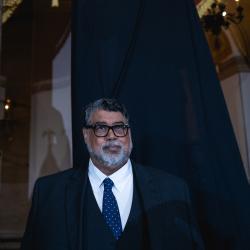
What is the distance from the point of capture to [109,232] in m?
1.22

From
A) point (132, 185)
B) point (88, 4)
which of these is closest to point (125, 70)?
point (88, 4)

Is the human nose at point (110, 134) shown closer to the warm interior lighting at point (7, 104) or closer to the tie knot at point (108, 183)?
the tie knot at point (108, 183)

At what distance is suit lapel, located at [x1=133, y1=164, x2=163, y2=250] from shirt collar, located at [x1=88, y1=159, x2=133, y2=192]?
34 millimetres

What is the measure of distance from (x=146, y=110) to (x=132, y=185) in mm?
401

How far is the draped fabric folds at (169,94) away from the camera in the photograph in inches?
58.1

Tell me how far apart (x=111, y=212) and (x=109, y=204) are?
3 centimetres

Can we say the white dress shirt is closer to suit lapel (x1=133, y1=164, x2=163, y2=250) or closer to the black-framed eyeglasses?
suit lapel (x1=133, y1=164, x2=163, y2=250)

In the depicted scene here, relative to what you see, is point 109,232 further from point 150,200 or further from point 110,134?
point 110,134

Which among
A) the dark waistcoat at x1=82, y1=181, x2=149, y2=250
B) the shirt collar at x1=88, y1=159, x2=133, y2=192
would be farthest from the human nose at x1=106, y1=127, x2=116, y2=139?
the dark waistcoat at x1=82, y1=181, x2=149, y2=250

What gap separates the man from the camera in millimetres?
1212

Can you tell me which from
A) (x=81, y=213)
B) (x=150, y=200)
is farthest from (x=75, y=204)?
(x=150, y=200)

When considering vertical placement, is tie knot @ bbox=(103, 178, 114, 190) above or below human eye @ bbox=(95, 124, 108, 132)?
below

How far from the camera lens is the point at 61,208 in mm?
1251

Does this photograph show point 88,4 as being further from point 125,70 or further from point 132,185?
point 132,185
